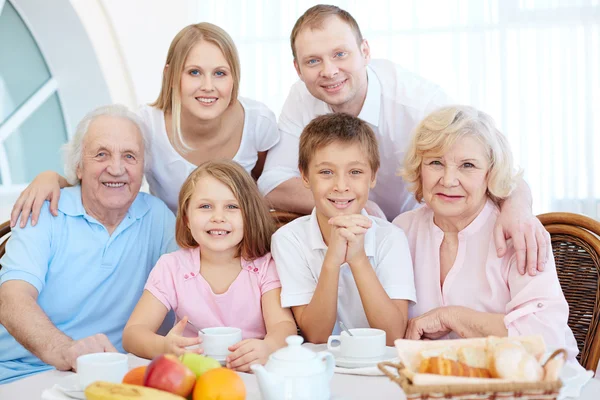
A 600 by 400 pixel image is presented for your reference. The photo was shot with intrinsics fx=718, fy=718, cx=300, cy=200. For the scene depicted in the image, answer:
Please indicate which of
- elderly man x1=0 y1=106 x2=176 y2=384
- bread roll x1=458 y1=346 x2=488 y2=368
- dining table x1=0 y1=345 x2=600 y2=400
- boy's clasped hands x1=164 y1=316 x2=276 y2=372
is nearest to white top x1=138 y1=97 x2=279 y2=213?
elderly man x1=0 y1=106 x2=176 y2=384

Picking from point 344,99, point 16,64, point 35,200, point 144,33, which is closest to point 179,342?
point 35,200

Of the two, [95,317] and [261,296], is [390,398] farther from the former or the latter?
[95,317]

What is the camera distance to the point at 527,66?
557 cm

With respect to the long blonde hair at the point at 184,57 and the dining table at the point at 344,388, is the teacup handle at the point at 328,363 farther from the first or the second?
the long blonde hair at the point at 184,57

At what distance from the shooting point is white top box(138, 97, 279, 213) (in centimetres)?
255

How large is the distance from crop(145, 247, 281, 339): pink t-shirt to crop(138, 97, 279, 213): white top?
564 mm

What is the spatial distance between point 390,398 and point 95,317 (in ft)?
4.16

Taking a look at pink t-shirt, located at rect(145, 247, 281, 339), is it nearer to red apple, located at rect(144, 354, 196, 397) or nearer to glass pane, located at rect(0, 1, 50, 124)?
red apple, located at rect(144, 354, 196, 397)

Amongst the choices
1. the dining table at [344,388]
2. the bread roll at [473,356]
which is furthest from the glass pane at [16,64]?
the bread roll at [473,356]

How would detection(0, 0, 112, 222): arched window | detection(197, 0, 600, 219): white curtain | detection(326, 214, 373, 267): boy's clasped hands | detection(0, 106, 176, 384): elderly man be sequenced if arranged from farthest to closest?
detection(197, 0, 600, 219): white curtain
detection(0, 0, 112, 222): arched window
detection(0, 106, 176, 384): elderly man
detection(326, 214, 373, 267): boy's clasped hands

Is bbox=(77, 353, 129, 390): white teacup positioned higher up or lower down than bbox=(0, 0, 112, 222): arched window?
lower down

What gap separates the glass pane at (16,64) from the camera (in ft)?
16.4

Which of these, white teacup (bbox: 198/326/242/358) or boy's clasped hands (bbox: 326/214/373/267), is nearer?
white teacup (bbox: 198/326/242/358)

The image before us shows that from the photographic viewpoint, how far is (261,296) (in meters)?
2.08
